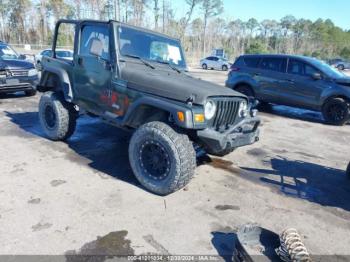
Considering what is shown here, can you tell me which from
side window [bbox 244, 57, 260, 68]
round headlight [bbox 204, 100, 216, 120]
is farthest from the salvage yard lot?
side window [bbox 244, 57, 260, 68]

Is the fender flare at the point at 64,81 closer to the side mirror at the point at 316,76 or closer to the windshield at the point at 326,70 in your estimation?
the side mirror at the point at 316,76

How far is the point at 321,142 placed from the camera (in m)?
6.91

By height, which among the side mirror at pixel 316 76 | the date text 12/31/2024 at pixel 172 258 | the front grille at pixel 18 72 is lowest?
the date text 12/31/2024 at pixel 172 258

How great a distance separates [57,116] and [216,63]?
30.1 meters

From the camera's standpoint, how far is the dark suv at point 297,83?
877 cm

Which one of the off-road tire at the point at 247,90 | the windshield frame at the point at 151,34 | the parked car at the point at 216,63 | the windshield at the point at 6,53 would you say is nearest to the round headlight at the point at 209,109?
the windshield frame at the point at 151,34

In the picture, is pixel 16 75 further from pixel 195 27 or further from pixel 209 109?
pixel 195 27

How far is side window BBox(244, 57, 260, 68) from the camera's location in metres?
10.2

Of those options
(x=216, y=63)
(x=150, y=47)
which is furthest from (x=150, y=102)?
(x=216, y=63)

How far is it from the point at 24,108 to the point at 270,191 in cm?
693

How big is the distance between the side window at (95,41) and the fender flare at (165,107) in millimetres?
896

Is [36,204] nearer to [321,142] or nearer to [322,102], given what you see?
[321,142]

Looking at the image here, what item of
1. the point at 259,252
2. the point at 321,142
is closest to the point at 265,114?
the point at 321,142

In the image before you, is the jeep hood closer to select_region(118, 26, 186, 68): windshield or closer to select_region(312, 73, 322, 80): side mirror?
select_region(118, 26, 186, 68): windshield
